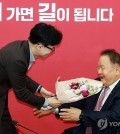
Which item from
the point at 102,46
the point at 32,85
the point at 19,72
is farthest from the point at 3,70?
the point at 102,46

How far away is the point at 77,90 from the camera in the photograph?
1966 millimetres

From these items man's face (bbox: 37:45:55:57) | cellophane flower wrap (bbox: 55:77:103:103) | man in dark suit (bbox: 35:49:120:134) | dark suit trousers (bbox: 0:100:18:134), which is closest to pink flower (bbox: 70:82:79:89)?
cellophane flower wrap (bbox: 55:77:103:103)

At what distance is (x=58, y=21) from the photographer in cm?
245

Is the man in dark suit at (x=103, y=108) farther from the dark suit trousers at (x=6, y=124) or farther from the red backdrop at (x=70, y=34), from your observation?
the red backdrop at (x=70, y=34)

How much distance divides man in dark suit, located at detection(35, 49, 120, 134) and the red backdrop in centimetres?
46

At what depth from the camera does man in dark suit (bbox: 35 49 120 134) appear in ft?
6.17

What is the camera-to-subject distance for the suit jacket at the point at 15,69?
6.04ft

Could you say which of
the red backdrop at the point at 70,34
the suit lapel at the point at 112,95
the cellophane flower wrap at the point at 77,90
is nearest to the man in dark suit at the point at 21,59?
the cellophane flower wrap at the point at 77,90

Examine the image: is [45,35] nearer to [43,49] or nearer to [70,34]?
[43,49]

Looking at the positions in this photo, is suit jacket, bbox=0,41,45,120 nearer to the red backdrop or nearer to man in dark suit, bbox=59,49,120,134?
man in dark suit, bbox=59,49,120,134

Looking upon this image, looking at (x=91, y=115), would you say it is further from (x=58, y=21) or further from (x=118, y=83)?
(x=58, y=21)

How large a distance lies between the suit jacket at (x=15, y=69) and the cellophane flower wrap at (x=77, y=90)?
14 cm

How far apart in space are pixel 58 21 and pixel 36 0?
0.71ft

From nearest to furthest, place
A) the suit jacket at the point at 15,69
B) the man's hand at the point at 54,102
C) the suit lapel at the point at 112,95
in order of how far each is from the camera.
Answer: the suit jacket at the point at 15,69, the suit lapel at the point at 112,95, the man's hand at the point at 54,102
